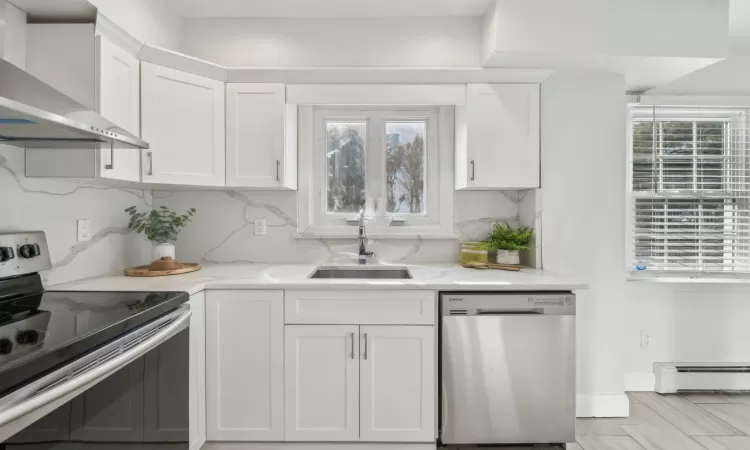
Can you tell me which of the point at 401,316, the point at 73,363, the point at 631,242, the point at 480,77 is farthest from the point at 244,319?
the point at 631,242

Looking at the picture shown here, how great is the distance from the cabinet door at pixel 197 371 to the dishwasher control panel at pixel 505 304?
1.16m

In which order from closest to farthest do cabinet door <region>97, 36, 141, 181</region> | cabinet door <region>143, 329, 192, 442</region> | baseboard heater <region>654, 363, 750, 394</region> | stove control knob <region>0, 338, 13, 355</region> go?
stove control knob <region>0, 338, 13, 355</region> < cabinet door <region>143, 329, 192, 442</region> < cabinet door <region>97, 36, 141, 181</region> < baseboard heater <region>654, 363, 750, 394</region>

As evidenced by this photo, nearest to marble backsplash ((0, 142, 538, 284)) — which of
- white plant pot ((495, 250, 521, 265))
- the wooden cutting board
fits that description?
white plant pot ((495, 250, 521, 265))

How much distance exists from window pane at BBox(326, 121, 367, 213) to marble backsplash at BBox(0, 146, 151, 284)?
1207 millimetres

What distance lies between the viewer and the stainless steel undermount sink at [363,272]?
8.79 feet

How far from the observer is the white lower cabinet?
210 cm

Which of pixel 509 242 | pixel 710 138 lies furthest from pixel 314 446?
pixel 710 138

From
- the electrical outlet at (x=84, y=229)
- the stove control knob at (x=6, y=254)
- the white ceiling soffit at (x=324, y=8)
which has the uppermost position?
the white ceiling soffit at (x=324, y=8)

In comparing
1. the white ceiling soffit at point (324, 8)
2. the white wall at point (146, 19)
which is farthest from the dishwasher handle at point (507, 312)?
the white wall at point (146, 19)

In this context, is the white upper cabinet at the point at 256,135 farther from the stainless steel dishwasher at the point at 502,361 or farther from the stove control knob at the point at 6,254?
the stainless steel dishwasher at the point at 502,361

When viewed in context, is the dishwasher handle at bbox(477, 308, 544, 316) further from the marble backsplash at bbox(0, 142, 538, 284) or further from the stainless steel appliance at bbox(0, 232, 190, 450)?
the stainless steel appliance at bbox(0, 232, 190, 450)

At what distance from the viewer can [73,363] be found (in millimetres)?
1104

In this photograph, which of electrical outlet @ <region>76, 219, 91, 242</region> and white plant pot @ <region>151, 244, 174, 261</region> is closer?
electrical outlet @ <region>76, 219, 91, 242</region>

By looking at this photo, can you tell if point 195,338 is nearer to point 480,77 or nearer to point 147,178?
point 147,178
